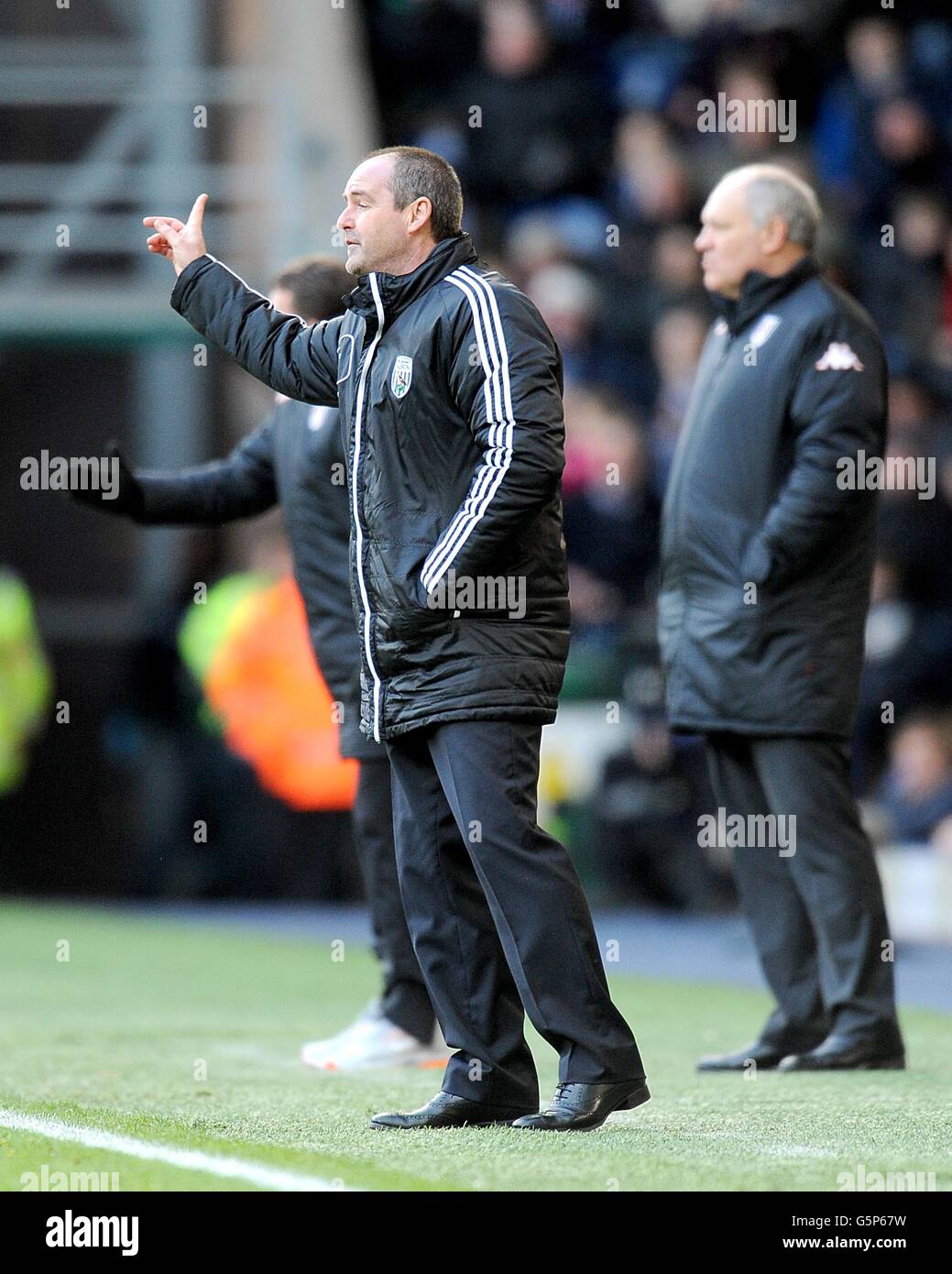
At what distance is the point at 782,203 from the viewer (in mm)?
6516

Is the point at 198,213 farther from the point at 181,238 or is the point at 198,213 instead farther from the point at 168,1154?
the point at 168,1154

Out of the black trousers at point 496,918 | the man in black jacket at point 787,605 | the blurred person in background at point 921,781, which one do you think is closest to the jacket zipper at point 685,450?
the man in black jacket at point 787,605

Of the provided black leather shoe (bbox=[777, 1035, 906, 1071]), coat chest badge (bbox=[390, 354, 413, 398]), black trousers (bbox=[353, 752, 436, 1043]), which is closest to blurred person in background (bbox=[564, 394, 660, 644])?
black trousers (bbox=[353, 752, 436, 1043])

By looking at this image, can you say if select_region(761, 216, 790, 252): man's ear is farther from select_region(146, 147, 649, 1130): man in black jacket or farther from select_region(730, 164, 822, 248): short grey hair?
select_region(146, 147, 649, 1130): man in black jacket

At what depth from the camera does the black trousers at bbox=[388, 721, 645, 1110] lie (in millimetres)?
4773

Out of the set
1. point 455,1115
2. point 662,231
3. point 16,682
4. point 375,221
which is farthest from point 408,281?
point 662,231

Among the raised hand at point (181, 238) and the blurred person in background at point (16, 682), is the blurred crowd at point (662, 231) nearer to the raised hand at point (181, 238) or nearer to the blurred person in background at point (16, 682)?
the blurred person in background at point (16, 682)

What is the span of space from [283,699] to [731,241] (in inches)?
220

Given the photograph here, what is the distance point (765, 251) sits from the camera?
6.52 meters

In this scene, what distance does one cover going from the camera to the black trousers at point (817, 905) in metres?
6.24

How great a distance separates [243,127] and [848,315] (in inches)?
365

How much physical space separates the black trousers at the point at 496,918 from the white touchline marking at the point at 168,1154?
0.66 meters

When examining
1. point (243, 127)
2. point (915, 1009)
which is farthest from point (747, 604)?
point (243, 127)

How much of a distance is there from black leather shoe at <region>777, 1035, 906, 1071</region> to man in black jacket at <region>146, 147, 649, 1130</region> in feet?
4.58
